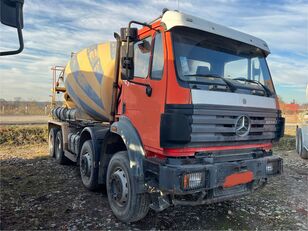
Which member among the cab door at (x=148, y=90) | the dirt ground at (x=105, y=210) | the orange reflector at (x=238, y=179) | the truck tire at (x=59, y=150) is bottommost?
the dirt ground at (x=105, y=210)

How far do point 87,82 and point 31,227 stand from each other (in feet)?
10.0

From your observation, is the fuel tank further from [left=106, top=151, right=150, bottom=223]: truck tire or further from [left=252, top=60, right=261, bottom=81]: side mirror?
[left=252, top=60, right=261, bottom=81]: side mirror

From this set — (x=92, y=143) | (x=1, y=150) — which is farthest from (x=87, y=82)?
(x=1, y=150)

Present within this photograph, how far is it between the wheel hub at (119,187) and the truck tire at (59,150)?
13.4 feet

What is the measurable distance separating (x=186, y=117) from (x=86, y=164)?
9.60 feet

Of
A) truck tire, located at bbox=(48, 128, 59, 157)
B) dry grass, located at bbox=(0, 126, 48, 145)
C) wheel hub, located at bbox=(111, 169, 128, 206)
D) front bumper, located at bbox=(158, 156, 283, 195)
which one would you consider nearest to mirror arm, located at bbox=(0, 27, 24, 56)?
front bumper, located at bbox=(158, 156, 283, 195)

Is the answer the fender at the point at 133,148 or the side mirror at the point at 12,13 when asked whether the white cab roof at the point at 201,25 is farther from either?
the side mirror at the point at 12,13

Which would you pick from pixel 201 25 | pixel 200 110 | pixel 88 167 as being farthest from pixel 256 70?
pixel 88 167

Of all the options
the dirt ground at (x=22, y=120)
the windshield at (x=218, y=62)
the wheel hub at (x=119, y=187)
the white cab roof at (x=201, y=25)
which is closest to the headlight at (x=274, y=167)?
the windshield at (x=218, y=62)

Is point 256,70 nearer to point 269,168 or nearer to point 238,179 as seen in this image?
point 269,168

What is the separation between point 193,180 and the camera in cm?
384

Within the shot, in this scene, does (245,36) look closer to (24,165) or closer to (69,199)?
(69,199)

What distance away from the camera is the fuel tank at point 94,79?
556 cm

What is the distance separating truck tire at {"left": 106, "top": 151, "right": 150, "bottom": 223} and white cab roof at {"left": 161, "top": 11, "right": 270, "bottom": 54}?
1956 mm
